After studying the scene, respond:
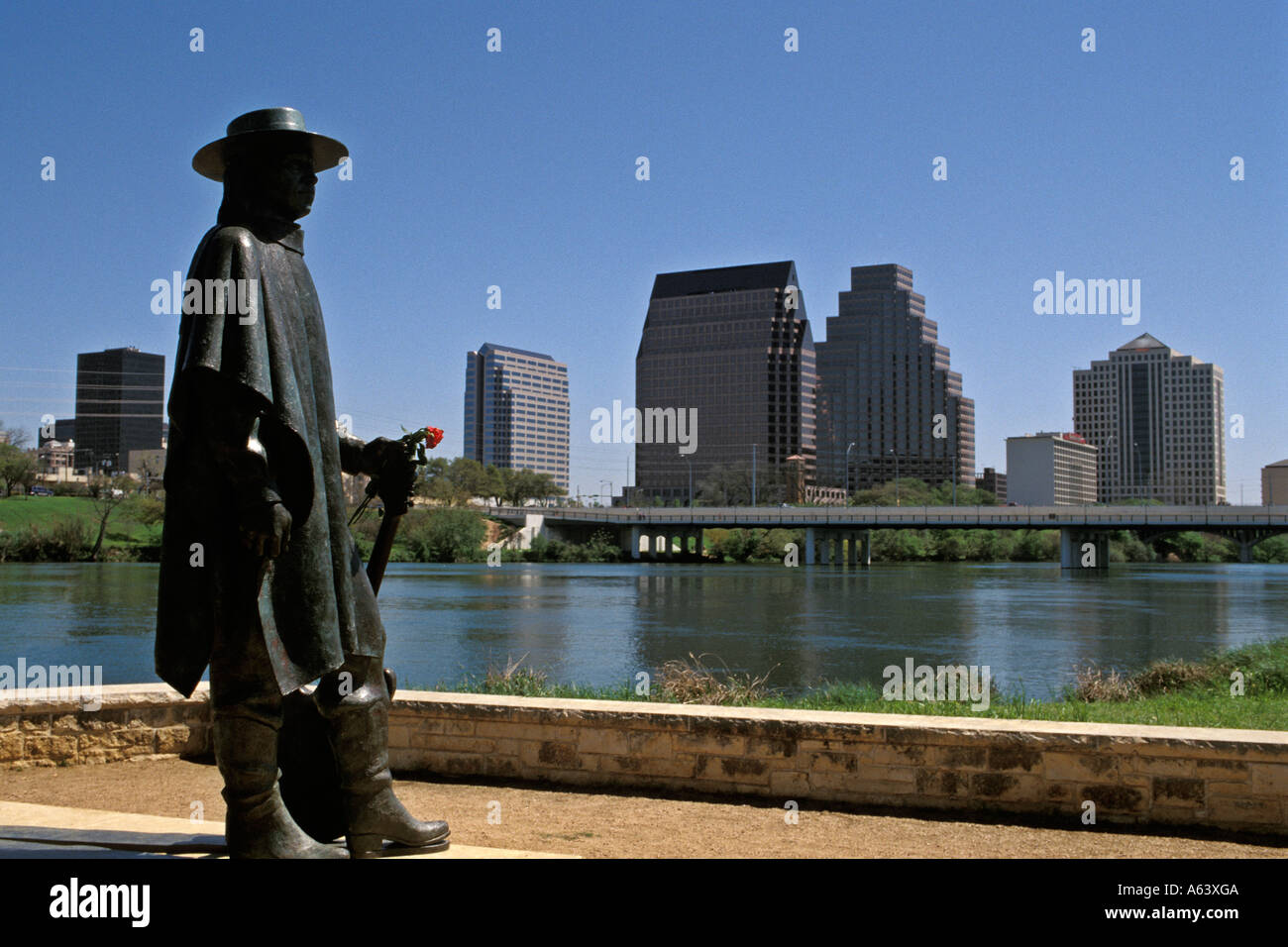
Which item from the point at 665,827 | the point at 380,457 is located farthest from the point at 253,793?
the point at 665,827

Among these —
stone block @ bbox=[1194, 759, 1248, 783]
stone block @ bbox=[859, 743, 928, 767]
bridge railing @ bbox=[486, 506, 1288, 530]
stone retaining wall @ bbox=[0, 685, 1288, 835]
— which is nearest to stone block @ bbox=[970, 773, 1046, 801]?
stone retaining wall @ bbox=[0, 685, 1288, 835]

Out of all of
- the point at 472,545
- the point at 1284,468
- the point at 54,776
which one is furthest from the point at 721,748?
the point at 1284,468

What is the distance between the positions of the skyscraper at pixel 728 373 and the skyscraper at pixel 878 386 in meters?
8.97

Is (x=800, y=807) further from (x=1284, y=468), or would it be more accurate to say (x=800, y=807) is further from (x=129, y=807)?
(x=1284, y=468)

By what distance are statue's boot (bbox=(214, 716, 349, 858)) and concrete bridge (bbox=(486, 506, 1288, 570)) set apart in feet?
237

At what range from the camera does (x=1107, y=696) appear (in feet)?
46.2

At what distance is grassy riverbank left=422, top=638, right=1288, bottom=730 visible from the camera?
31.0ft

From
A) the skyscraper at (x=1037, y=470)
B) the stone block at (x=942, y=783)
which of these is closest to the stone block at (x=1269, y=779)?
the stone block at (x=942, y=783)

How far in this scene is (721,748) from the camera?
672 centimetres

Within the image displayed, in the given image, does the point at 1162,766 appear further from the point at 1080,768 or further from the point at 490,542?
the point at 490,542

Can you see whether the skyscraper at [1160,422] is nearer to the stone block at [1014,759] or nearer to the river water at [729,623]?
the river water at [729,623]

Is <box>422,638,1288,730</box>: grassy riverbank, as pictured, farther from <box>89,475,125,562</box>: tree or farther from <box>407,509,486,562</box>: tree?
<box>407,509,486,562</box>: tree

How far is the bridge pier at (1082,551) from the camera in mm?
78188

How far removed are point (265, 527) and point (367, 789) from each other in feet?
4.45
